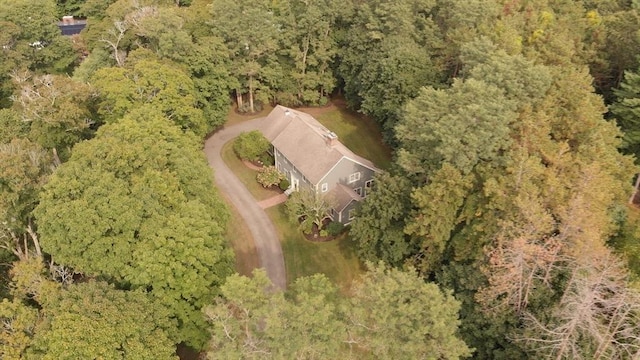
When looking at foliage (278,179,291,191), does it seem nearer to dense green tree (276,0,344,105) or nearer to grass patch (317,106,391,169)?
grass patch (317,106,391,169)

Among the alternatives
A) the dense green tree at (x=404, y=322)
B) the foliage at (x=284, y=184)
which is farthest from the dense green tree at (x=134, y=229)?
the foliage at (x=284, y=184)

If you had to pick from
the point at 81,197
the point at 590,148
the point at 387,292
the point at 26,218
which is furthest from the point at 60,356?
the point at 590,148

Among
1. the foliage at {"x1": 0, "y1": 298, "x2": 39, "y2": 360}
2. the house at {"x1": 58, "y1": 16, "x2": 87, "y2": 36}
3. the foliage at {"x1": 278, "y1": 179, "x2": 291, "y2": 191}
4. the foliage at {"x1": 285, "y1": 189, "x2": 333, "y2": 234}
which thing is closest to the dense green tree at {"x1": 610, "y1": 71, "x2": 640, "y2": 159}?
the foliage at {"x1": 285, "y1": 189, "x2": 333, "y2": 234}

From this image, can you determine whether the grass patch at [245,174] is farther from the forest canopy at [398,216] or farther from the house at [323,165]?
the forest canopy at [398,216]


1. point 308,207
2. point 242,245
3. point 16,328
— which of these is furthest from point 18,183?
point 308,207

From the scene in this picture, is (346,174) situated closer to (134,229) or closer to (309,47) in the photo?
(134,229)

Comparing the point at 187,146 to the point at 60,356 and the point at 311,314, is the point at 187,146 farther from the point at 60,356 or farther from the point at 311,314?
the point at 311,314
